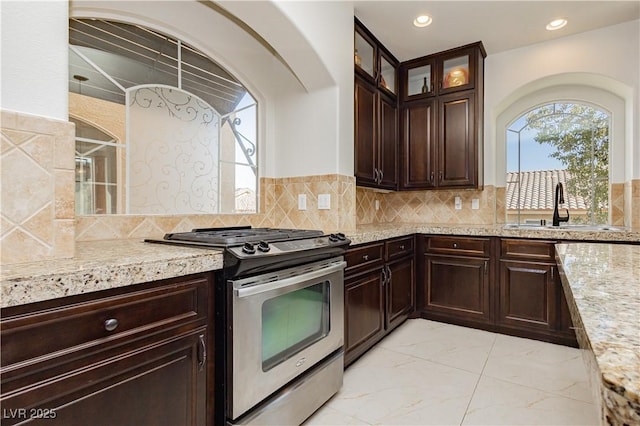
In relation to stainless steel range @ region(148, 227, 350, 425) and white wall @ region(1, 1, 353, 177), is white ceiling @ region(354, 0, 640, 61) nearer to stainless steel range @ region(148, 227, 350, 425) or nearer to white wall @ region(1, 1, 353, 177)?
white wall @ region(1, 1, 353, 177)

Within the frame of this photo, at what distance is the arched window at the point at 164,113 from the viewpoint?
1.78m

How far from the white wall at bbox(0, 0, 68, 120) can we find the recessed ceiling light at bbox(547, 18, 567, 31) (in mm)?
3457

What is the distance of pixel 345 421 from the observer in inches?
67.3

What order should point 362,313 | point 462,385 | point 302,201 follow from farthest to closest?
point 302,201, point 362,313, point 462,385

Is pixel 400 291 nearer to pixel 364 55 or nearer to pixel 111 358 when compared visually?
pixel 364 55

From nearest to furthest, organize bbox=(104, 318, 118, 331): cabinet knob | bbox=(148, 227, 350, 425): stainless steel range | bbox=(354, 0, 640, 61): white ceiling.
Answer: bbox=(104, 318, 118, 331): cabinet knob, bbox=(148, 227, 350, 425): stainless steel range, bbox=(354, 0, 640, 61): white ceiling

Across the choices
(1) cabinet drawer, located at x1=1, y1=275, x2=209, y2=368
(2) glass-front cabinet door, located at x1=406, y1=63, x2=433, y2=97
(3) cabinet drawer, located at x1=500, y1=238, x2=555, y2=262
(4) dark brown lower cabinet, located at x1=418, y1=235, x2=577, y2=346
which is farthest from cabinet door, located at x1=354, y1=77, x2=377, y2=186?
(1) cabinet drawer, located at x1=1, y1=275, x2=209, y2=368

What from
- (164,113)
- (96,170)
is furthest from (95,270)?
(164,113)

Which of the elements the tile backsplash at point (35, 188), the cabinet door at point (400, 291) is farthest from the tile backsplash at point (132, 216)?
the cabinet door at point (400, 291)

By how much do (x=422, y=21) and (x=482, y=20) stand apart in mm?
505

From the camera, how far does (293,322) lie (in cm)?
163

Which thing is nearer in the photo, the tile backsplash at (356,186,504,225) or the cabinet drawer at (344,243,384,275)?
the cabinet drawer at (344,243,384,275)

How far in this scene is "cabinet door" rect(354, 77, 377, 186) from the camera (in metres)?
2.74

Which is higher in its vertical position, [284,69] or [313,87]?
[284,69]
